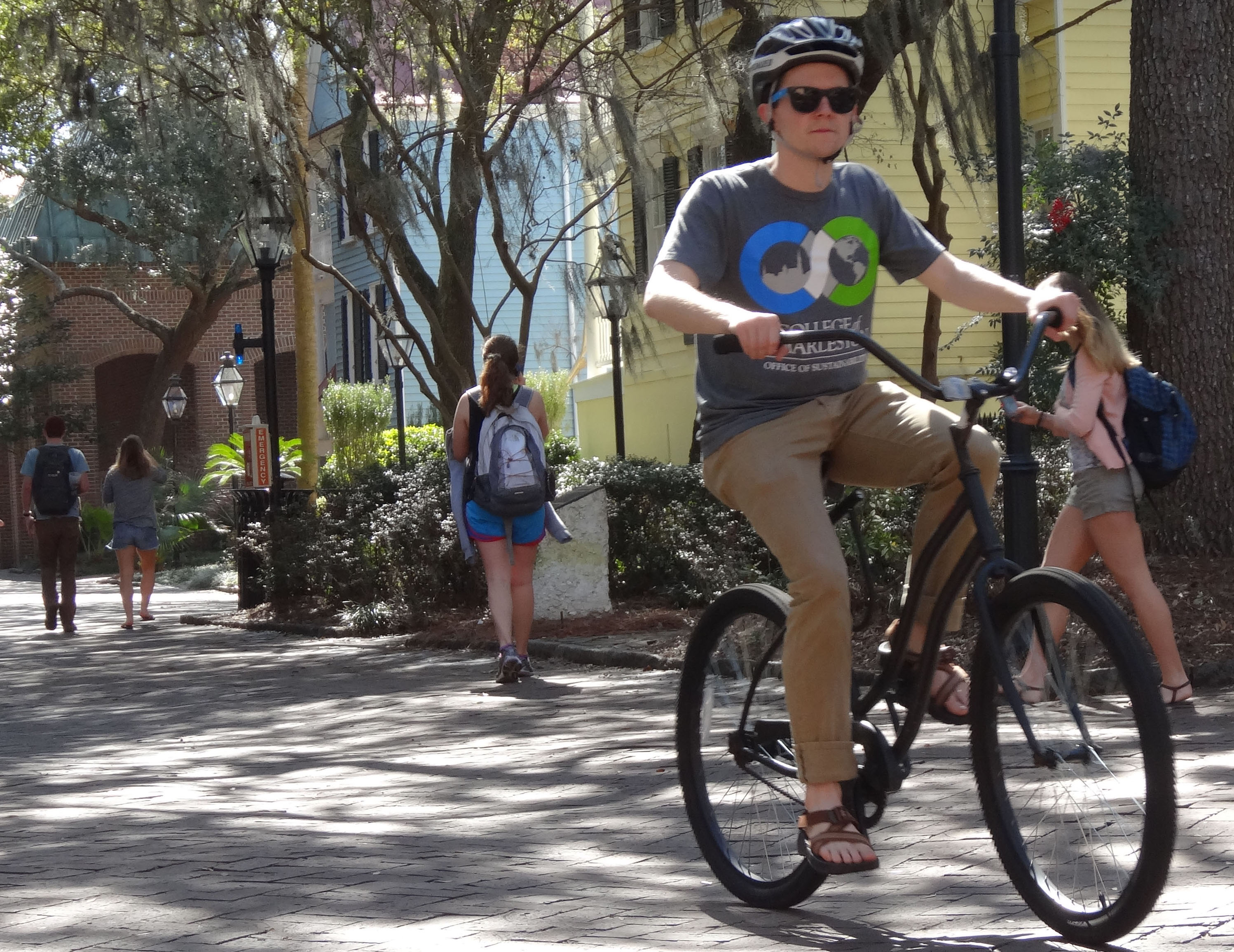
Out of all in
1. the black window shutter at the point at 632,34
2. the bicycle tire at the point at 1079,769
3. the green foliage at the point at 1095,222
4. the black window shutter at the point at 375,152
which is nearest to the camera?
the bicycle tire at the point at 1079,769

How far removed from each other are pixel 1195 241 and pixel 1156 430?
4.35m

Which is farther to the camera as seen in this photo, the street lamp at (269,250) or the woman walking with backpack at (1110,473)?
the street lamp at (269,250)

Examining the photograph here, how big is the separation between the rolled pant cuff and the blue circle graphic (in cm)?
105

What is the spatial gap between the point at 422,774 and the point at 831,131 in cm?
395

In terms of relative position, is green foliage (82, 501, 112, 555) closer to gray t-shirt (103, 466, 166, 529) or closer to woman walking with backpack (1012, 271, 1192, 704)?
gray t-shirt (103, 466, 166, 529)

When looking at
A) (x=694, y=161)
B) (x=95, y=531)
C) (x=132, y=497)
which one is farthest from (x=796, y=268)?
(x=95, y=531)

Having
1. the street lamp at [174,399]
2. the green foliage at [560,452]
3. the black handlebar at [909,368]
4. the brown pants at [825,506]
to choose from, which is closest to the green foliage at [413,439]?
the green foliage at [560,452]

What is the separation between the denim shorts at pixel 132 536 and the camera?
17.9 metres

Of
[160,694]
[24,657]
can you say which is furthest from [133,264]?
[160,694]

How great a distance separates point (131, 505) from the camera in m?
17.9

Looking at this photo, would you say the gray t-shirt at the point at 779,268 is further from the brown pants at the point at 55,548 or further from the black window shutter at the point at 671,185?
the black window shutter at the point at 671,185

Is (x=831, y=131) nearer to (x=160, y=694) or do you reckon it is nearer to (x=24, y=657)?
(x=160, y=694)

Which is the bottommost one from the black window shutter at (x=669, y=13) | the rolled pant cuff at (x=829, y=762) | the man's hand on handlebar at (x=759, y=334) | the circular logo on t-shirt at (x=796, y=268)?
the rolled pant cuff at (x=829, y=762)

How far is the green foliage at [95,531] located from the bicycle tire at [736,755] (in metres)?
32.8
